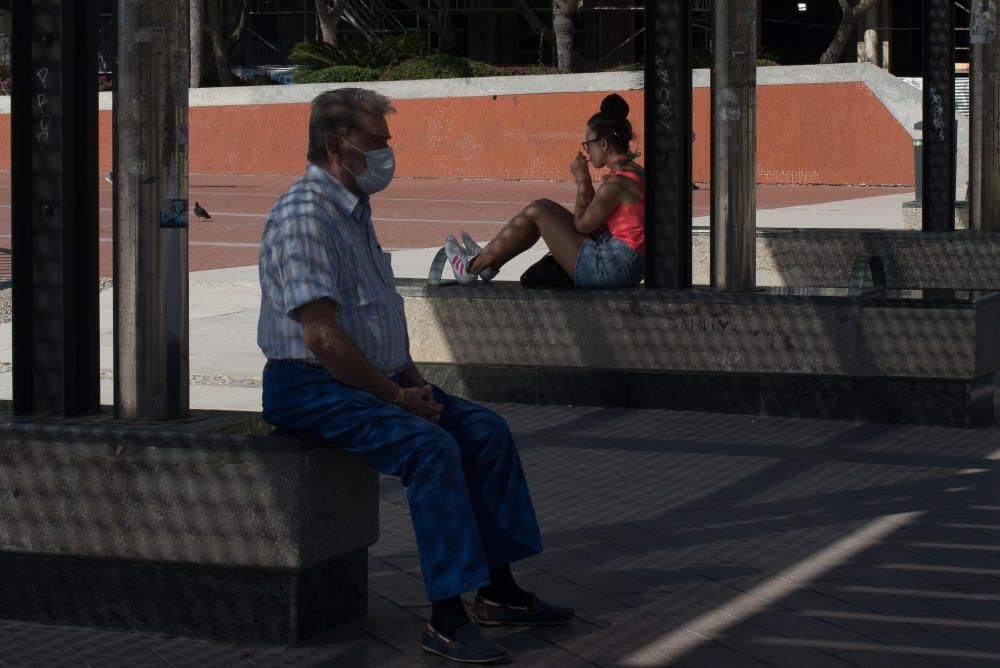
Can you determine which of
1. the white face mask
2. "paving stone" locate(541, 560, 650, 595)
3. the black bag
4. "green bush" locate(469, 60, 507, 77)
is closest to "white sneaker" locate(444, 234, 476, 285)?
the black bag

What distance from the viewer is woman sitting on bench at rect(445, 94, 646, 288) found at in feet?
25.7

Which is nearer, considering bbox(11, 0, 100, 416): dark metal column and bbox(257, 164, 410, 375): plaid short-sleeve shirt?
bbox(257, 164, 410, 375): plaid short-sleeve shirt

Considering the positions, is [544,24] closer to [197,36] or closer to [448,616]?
[197,36]

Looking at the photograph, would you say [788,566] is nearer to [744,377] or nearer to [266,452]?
[266,452]

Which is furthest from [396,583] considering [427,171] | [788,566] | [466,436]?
[427,171]

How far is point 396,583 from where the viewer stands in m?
5.03

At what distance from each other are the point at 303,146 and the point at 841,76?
9.44 m

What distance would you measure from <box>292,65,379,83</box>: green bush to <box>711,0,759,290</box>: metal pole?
2511cm

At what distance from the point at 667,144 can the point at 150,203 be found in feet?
12.7

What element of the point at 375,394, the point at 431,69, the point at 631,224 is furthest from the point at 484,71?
the point at 375,394

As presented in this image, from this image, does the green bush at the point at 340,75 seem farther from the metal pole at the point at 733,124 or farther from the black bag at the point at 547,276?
the black bag at the point at 547,276

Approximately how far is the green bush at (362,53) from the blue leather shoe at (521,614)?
3064 cm

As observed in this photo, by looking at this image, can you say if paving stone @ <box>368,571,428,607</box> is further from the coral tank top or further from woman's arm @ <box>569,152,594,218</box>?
the coral tank top

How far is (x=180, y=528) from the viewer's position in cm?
439
